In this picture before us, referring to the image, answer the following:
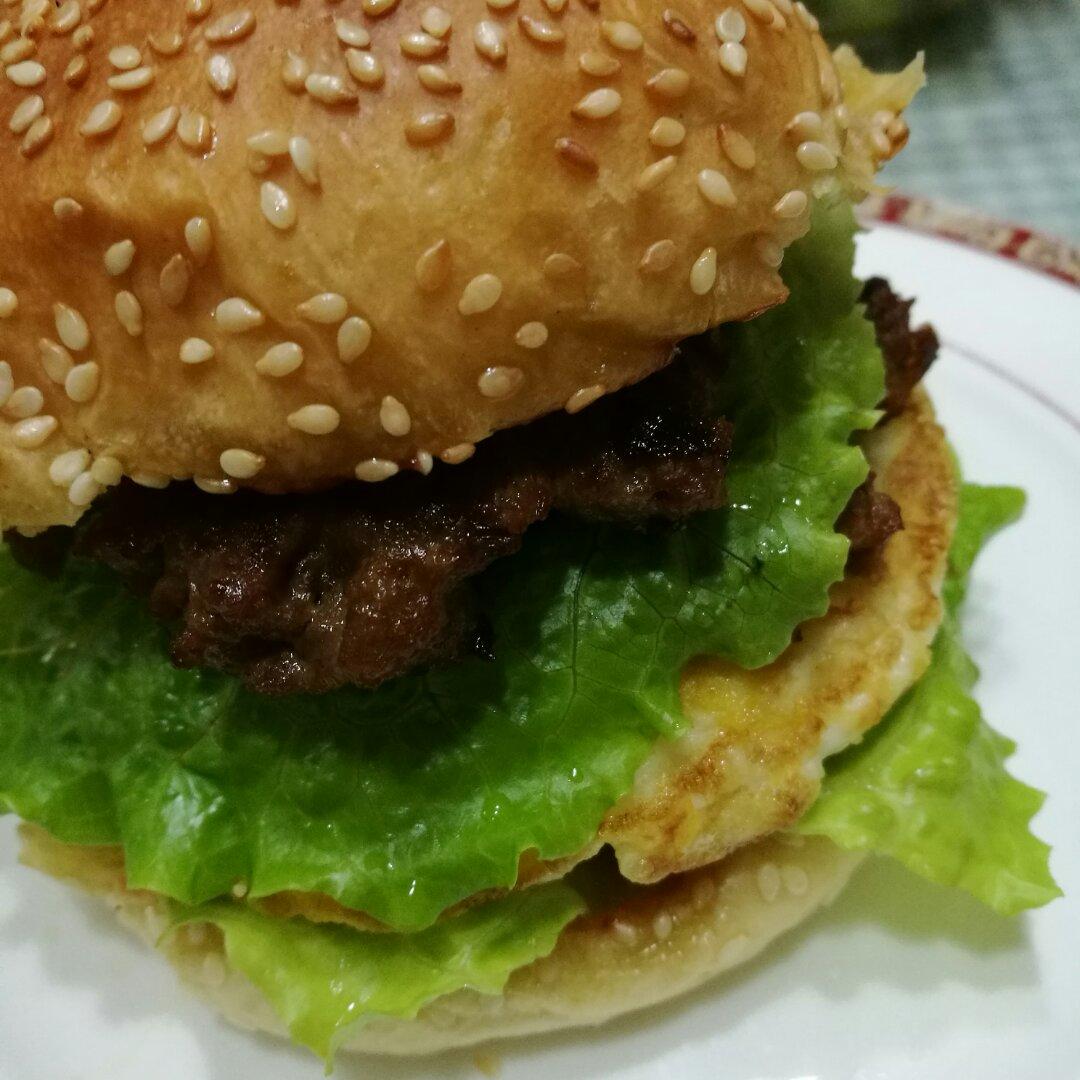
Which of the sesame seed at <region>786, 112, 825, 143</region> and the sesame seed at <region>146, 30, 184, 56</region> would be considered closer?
the sesame seed at <region>146, 30, 184, 56</region>

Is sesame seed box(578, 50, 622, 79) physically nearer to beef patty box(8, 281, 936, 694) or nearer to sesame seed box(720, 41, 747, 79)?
sesame seed box(720, 41, 747, 79)

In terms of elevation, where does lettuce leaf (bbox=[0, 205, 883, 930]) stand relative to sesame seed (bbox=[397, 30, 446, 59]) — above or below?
below

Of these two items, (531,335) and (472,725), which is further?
(472,725)

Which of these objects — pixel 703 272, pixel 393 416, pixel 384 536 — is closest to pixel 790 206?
pixel 703 272

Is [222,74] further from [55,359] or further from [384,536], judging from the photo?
[384,536]

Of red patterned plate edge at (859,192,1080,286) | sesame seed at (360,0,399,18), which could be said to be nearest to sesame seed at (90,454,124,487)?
sesame seed at (360,0,399,18)

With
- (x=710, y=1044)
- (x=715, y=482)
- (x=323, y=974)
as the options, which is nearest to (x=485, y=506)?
(x=715, y=482)

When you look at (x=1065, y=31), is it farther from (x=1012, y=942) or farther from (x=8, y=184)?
(x=8, y=184)
